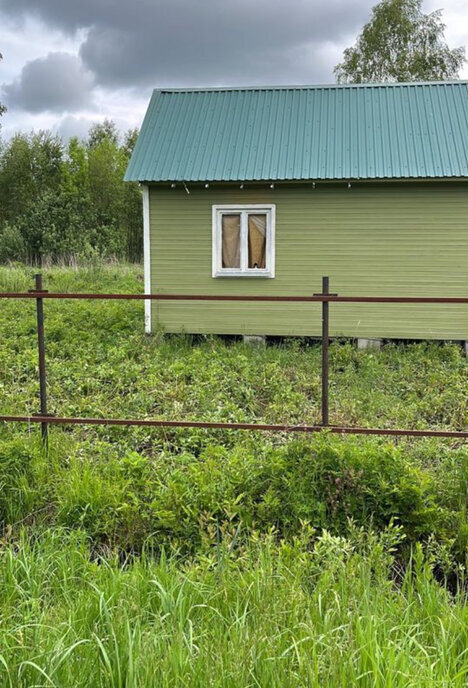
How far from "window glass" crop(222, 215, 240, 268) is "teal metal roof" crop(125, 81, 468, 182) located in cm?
70

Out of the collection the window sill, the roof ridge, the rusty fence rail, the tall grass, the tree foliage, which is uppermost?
the tree foliage

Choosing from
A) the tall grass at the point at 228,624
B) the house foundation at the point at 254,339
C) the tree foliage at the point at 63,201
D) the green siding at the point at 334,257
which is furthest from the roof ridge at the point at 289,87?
the tree foliage at the point at 63,201

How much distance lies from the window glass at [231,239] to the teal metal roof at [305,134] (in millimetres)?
703

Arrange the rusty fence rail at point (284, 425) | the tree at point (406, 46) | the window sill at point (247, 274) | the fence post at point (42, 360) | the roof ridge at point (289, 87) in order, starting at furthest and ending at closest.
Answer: the tree at point (406, 46) < the roof ridge at point (289, 87) < the window sill at point (247, 274) < the fence post at point (42, 360) < the rusty fence rail at point (284, 425)

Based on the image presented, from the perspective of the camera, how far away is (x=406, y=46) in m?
23.2

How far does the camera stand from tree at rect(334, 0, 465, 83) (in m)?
23.0

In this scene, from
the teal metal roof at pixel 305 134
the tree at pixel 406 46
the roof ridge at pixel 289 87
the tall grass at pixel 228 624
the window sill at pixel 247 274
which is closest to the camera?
the tall grass at pixel 228 624

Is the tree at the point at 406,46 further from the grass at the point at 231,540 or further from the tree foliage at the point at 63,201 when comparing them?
the grass at the point at 231,540

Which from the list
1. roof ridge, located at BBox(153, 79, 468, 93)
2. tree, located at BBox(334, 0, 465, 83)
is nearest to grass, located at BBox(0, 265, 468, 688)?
roof ridge, located at BBox(153, 79, 468, 93)

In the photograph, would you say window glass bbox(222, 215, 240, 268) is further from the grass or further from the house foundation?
the grass

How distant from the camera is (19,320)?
9430 millimetres

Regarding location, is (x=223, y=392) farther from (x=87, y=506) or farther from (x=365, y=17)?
(x=365, y=17)

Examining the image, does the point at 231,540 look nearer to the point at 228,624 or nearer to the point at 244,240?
the point at 228,624

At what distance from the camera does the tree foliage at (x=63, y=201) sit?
84.0 feet
